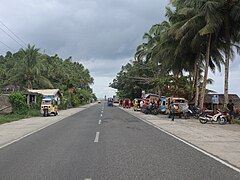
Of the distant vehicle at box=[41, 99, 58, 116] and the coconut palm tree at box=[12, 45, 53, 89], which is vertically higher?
the coconut palm tree at box=[12, 45, 53, 89]

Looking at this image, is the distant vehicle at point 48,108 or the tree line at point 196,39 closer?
the tree line at point 196,39

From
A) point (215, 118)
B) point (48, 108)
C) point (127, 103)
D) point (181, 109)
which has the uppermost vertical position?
point (127, 103)

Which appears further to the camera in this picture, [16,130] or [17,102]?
[17,102]

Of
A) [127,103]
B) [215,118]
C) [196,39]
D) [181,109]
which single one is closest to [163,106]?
[181,109]

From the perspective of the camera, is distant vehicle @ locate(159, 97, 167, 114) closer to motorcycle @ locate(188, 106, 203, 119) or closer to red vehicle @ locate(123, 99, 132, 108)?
motorcycle @ locate(188, 106, 203, 119)

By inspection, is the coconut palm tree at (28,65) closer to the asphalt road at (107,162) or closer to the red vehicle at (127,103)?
the red vehicle at (127,103)

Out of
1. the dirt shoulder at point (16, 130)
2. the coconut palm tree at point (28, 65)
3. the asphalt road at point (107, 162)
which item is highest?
the coconut palm tree at point (28, 65)

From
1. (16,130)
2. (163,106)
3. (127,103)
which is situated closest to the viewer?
(16,130)

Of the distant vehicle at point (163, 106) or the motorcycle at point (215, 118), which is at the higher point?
the distant vehicle at point (163, 106)

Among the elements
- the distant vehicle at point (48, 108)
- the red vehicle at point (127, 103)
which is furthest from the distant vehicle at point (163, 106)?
the red vehicle at point (127, 103)

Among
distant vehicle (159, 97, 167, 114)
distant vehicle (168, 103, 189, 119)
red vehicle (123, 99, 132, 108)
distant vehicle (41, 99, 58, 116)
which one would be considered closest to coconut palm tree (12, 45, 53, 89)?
distant vehicle (41, 99, 58, 116)

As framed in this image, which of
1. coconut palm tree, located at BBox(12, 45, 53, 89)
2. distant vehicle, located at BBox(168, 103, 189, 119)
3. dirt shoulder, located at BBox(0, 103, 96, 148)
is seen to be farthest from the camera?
coconut palm tree, located at BBox(12, 45, 53, 89)

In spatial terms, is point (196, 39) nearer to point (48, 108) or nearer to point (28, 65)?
point (48, 108)

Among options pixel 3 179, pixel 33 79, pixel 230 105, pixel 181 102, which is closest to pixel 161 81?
pixel 181 102
